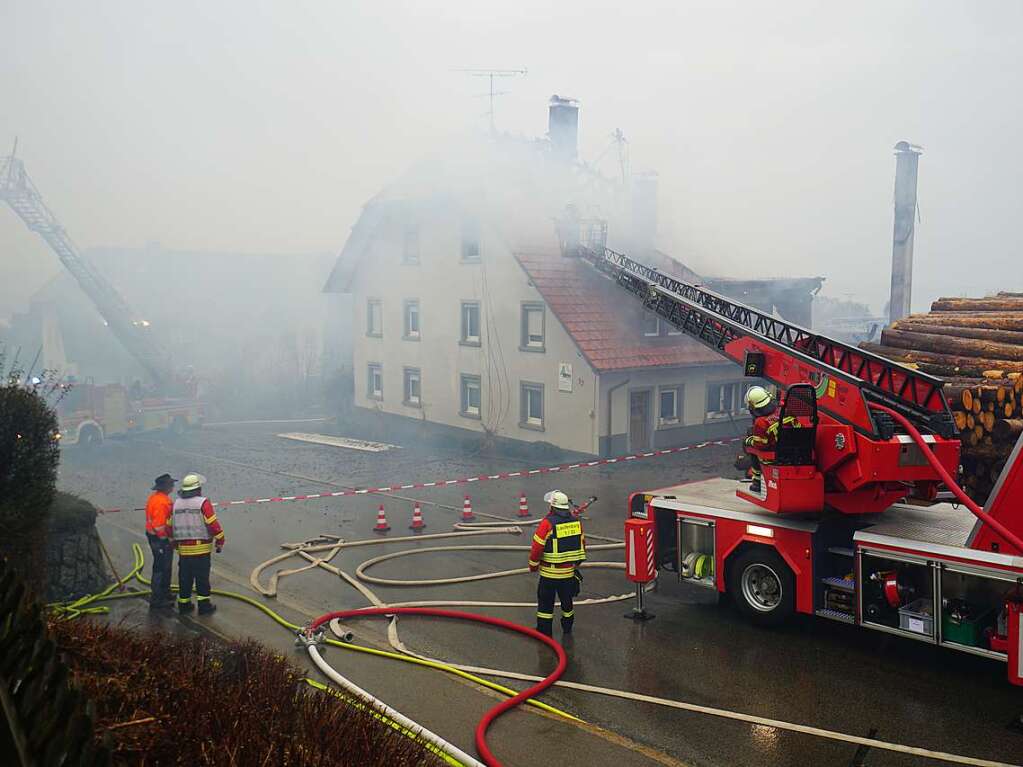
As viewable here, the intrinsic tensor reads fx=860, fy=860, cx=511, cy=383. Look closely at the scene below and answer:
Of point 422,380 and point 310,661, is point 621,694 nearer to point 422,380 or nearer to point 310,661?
point 310,661

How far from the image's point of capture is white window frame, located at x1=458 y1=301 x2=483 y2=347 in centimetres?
2306

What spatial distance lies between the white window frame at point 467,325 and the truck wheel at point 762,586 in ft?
48.8

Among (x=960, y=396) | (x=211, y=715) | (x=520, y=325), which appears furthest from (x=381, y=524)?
(x=211, y=715)

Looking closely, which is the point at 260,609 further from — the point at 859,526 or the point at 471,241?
the point at 471,241

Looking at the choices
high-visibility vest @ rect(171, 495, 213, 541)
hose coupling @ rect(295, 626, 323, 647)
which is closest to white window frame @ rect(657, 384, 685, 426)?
high-visibility vest @ rect(171, 495, 213, 541)

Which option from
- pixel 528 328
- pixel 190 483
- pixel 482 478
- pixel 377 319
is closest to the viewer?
pixel 190 483

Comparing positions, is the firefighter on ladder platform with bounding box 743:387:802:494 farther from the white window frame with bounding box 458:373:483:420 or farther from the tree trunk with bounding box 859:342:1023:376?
the white window frame with bounding box 458:373:483:420

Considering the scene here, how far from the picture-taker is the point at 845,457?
8.12 metres

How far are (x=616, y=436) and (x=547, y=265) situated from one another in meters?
4.72

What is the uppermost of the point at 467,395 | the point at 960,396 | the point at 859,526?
the point at 960,396

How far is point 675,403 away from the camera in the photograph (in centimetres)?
2239

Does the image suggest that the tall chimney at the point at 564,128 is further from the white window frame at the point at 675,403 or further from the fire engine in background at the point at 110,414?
the fire engine in background at the point at 110,414

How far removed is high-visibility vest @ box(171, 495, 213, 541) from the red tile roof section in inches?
465

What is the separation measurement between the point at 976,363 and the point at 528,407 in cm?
1231
